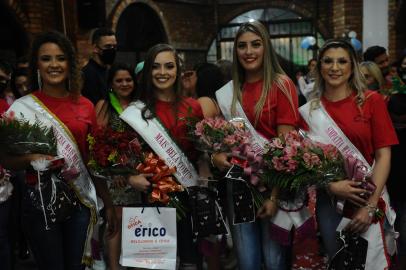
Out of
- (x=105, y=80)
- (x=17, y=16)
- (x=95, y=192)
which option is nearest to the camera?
(x=95, y=192)

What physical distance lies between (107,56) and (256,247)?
2532 mm

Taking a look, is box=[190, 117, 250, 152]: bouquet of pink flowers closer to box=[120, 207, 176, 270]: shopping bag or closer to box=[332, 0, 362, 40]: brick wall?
box=[120, 207, 176, 270]: shopping bag

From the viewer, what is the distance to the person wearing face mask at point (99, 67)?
14.2 feet

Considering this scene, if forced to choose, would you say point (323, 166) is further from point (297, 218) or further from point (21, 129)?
point (21, 129)

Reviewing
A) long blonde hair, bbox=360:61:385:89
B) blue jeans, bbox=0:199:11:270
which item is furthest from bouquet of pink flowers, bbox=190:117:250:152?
long blonde hair, bbox=360:61:385:89

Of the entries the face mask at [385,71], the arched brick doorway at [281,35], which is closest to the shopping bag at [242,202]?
the face mask at [385,71]

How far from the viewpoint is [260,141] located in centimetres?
279

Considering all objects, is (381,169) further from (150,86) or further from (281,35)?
(281,35)

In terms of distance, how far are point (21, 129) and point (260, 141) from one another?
4.07 ft

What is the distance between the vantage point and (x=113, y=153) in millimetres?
2701

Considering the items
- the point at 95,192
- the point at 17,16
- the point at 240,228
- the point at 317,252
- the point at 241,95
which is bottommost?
the point at 317,252

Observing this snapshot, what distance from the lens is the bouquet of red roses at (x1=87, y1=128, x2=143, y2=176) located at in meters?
2.71

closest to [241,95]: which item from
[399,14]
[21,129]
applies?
[21,129]

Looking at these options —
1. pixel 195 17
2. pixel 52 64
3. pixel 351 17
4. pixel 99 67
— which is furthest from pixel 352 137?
pixel 195 17
